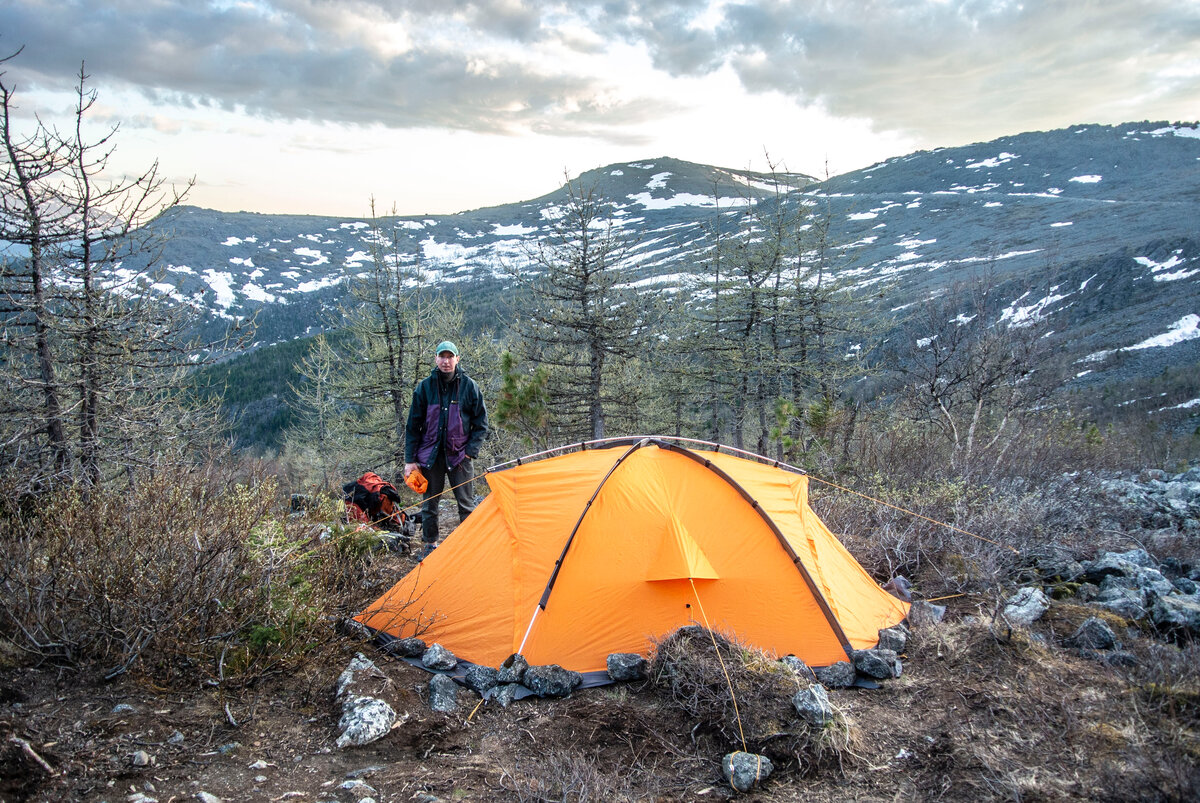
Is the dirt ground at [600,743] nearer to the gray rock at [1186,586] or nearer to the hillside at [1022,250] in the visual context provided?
the gray rock at [1186,586]

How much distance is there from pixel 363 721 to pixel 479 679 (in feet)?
2.89

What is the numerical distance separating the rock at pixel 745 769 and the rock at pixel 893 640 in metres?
1.77

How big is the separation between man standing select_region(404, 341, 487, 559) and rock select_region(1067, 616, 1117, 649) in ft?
17.4

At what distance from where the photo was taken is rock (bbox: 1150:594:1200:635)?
449 cm

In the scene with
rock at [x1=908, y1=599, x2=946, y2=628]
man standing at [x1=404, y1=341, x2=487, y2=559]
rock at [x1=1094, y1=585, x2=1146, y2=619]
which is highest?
man standing at [x1=404, y1=341, x2=487, y2=559]

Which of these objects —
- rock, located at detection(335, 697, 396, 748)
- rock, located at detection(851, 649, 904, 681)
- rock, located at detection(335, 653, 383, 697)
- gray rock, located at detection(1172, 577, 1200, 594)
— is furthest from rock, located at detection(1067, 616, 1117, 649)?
rock, located at detection(335, 653, 383, 697)

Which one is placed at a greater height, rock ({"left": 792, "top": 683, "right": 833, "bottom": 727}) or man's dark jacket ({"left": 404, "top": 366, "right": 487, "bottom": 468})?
man's dark jacket ({"left": 404, "top": 366, "right": 487, "bottom": 468})

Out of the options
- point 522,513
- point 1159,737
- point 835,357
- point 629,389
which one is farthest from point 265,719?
point 835,357

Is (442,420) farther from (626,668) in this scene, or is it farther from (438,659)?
(626,668)

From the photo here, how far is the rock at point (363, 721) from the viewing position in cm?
362

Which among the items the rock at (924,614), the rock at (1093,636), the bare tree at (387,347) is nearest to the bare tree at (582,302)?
the bare tree at (387,347)

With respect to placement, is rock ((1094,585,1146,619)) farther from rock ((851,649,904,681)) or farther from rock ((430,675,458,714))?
rock ((430,675,458,714))

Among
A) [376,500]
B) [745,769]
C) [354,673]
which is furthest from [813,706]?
[376,500]

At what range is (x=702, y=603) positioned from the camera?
15.8 ft
